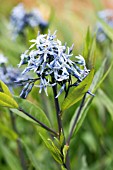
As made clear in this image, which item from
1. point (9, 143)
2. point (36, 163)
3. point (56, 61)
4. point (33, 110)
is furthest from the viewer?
point (9, 143)

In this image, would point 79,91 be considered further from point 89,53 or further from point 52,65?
point 89,53

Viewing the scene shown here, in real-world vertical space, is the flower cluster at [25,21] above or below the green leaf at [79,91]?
above

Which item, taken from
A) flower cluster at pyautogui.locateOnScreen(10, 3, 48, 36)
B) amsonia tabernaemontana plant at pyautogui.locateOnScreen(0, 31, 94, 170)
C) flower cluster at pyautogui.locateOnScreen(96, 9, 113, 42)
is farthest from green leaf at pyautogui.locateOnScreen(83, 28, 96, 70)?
flower cluster at pyautogui.locateOnScreen(10, 3, 48, 36)

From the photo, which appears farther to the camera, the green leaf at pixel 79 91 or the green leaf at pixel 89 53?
the green leaf at pixel 89 53

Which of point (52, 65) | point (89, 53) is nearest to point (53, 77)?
point (52, 65)

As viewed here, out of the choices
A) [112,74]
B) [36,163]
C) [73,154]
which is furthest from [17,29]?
[36,163]

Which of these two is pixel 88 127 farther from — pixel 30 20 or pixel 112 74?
pixel 30 20

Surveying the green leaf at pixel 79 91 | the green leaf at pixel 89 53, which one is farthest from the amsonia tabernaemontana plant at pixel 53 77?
the green leaf at pixel 89 53

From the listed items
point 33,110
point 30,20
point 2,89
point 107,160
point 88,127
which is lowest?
point 107,160

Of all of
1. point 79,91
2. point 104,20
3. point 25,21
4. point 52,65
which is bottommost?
point 79,91

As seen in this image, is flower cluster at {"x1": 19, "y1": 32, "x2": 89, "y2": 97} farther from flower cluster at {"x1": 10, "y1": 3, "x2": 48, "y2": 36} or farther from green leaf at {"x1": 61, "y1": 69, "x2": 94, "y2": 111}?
flower cluster at {"x1": 10, "y1": 3, "x2": 48, "y2": 36}

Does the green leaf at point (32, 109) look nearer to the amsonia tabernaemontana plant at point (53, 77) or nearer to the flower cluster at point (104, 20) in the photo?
the amsonia tabernaemontana plant at point (53, 77)
